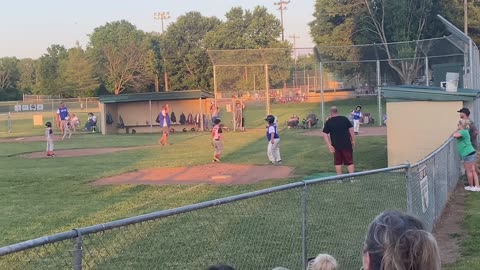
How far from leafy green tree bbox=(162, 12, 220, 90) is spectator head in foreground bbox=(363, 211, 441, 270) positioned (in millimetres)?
74108

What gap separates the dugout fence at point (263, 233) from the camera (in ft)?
23.0

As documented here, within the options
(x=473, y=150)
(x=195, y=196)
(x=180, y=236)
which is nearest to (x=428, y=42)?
(x=473, y=150)

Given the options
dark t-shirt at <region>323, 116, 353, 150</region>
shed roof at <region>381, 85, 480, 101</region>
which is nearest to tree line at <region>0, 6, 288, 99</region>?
shed roof at <region>381, 85, 480, 101</region>

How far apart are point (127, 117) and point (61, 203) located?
87.9ft

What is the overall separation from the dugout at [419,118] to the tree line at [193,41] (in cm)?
3387

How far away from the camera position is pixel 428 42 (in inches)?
1188

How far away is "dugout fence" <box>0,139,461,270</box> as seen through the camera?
23.0 feet

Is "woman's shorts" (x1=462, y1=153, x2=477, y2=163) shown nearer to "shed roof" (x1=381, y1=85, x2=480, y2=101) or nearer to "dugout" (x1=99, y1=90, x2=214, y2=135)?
"shed roof" (x1=381, y1=85, x2=480, y2=101)

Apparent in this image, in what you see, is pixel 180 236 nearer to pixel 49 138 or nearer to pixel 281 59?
pixel 49 138

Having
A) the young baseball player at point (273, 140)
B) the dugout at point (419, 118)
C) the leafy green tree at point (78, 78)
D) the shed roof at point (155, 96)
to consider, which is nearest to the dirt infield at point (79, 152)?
the young baseball player at point (273, 140)

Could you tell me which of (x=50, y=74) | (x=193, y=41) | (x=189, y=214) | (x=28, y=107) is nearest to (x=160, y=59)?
(x=193, y=41)

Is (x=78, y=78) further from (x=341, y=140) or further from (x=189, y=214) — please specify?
(x=189, y=214)

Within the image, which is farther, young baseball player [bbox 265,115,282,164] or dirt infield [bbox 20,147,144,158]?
dirt infield [bbox 20,147,144,158]

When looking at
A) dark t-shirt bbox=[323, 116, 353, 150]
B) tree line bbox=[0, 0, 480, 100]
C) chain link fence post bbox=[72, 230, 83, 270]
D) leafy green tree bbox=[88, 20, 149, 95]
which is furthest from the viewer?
leafy green tree bbox=[88, 20, 149, 95]
